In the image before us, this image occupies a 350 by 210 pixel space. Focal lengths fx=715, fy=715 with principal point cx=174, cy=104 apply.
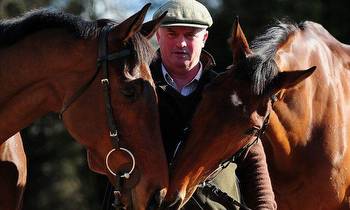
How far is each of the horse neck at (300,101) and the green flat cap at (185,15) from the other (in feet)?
2.01

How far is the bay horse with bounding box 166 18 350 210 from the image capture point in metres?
3.86

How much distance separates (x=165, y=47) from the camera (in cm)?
416

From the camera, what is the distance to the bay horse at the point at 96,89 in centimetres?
356

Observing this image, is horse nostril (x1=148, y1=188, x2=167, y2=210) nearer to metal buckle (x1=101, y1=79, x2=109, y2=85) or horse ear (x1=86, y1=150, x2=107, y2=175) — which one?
horse ear (x1=86, y1=150, x2=107, y2=175)

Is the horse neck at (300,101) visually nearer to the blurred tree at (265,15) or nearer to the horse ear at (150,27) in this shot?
the horse ear at (150,27)

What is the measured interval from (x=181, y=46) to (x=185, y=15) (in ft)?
0.59

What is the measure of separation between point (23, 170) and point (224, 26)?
317 inches

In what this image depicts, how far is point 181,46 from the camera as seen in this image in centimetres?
409

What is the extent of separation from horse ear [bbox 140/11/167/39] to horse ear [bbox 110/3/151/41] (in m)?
0.11

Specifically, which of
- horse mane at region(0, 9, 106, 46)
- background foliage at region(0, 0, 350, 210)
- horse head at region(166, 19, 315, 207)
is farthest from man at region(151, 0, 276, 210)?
background foliage at region(0, 0, 350, 210)

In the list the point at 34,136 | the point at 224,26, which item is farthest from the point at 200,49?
the point at 34,136

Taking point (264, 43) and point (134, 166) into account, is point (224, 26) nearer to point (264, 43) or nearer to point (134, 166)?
point (264, 43)

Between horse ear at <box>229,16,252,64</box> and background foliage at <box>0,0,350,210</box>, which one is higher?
horse ear at <box>229,16,252,64</box>

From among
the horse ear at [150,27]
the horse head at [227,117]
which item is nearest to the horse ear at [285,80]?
the horse head at [227,117]
